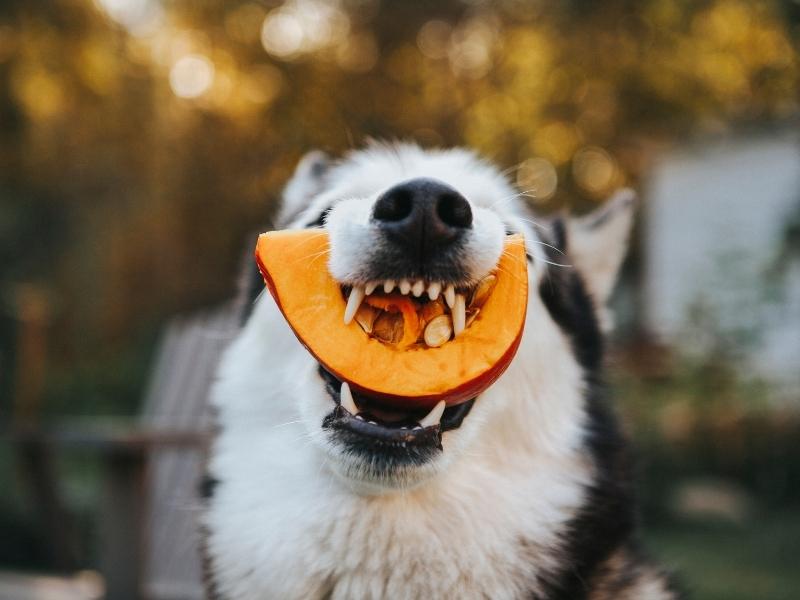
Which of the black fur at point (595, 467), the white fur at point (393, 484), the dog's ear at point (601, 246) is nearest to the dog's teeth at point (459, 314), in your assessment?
the white fur at point (393, 484)

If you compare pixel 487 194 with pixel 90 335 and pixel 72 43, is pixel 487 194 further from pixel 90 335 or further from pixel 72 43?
pixel 90 335

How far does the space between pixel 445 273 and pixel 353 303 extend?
Result: 26 cm

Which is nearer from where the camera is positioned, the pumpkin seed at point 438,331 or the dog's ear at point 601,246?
the pumpkin seed at point 438,331

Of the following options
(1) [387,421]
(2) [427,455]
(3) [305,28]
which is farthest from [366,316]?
(3) [305,28]

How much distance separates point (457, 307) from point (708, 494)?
755cm

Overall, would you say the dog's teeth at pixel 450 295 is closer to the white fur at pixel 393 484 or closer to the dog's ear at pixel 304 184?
the white fur at pixel 393 484

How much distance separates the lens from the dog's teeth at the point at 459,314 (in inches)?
91.7

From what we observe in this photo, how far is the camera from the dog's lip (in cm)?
224

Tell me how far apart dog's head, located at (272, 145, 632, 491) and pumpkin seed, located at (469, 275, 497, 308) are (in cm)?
4

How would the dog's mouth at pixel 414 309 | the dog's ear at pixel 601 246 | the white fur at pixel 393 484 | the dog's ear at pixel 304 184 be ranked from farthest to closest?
the dog's ear at pixel 304 184 → the dog's ear at pixel 601 246 → the white fur at pixel 393 484 → the dog's mouth at pixel 414 309

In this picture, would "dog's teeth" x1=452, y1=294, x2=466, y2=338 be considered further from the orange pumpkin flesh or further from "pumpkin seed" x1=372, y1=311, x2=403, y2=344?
"pumpkin seed" x1=372, y1=311, x2=403, y2=344

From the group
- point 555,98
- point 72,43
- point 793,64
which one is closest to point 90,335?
point 72,43

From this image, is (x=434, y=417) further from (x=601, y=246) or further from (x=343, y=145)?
(x=343, y=145)

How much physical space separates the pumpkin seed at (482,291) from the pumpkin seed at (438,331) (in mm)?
87
